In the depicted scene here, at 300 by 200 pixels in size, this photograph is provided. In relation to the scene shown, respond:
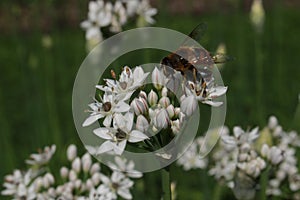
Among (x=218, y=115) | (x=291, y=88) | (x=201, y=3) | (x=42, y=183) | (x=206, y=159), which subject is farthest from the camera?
(x=201, y=3)

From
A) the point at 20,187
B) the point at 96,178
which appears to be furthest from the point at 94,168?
the point at 20,187

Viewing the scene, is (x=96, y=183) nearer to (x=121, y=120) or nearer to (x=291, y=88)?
(x=121, y=120)

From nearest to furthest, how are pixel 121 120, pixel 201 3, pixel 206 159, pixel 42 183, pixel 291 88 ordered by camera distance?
pixel 121 120 → pixel 42 183 → pixel 206 159 → pixel 291 88 → pixel 201 3

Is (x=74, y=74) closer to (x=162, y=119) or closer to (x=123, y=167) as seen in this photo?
(x=123, y=167)

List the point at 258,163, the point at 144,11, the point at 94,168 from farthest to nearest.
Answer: the point at 144,11 < the point at 94,168 < the point at 258,163

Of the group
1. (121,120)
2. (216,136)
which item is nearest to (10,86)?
(216,136)

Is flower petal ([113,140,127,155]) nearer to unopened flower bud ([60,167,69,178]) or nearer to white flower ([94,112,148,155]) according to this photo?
white flower ([94,112,148,155])

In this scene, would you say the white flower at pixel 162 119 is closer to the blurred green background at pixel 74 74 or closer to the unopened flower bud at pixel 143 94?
the unopened flower bud at pixel 143 94

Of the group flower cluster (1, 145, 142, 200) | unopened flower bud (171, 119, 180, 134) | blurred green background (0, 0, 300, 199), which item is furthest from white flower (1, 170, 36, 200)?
unopened flower bud (171, 119, 180, 134)
